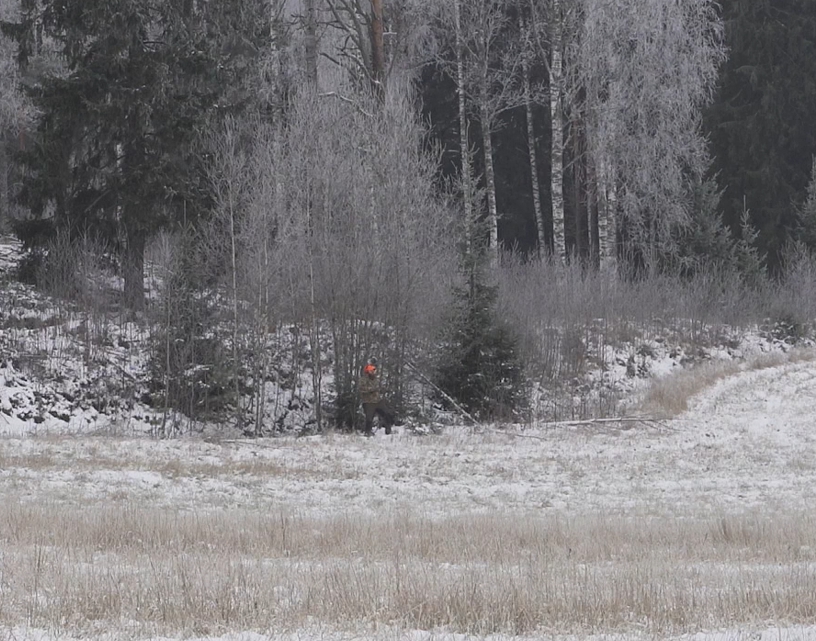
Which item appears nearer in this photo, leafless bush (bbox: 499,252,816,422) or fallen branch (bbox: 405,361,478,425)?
fallen branch (bbox: 405,361,478,425)

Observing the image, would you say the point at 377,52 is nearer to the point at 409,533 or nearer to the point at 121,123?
the point at 121,123

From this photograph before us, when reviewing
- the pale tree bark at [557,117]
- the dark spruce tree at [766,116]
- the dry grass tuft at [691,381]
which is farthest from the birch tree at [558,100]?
the dark spruce tree at [766,116]

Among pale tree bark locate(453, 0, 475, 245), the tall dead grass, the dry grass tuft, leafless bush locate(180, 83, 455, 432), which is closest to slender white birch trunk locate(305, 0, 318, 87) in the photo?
leafless bush locate(180, 83, 455, 432)

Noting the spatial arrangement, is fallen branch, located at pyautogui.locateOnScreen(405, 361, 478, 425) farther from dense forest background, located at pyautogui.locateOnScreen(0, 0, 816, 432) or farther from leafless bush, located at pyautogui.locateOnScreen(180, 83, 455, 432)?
leafless bush, located at pyautogui.locateOnScreen(180, 83, 455, 432)

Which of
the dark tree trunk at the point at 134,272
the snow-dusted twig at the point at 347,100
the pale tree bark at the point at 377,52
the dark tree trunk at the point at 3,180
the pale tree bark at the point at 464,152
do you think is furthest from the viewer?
the dark tree trunk at the point at 3,180

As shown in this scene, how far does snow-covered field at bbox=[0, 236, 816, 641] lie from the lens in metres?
6.86

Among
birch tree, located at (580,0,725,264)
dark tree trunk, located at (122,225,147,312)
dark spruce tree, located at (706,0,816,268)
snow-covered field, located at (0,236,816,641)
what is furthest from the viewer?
dark spruce tree, located at (706,0,816,268)

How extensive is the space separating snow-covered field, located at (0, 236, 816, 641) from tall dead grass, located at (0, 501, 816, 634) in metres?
0.02

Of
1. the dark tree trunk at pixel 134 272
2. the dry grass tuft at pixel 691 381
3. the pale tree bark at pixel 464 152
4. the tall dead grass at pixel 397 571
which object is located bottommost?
the dry grass tuft at pixel 691 381

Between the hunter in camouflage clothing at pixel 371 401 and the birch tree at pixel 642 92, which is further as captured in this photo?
the birch tree at pixel 642 92

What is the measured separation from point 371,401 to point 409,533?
36.8ft

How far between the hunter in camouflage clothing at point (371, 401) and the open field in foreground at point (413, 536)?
1.59 meters

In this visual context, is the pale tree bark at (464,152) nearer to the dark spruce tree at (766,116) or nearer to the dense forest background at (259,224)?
the dense forest background at (259,224)

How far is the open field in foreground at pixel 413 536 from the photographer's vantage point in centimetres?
687
